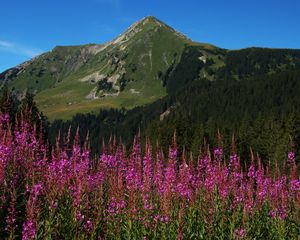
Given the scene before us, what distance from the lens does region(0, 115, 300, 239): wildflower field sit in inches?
279

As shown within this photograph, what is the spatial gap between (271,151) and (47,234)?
235 feet

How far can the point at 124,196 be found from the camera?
829 cm

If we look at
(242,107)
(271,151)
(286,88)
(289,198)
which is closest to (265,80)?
(286,88)

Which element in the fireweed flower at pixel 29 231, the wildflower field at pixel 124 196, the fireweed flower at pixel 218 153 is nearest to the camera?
the fireweed flower at pixel 29 231

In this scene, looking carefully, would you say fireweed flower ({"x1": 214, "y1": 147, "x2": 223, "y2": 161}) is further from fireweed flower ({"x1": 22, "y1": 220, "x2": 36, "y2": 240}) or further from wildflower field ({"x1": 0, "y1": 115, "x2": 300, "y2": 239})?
fireweed flower ({"x1": 22, "y1": 220, "x2": 36, "y2": 240})

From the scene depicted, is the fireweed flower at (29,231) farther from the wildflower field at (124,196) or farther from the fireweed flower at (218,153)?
the fireweed flower at (218,153)

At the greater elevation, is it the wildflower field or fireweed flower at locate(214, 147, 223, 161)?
fireweed flower at locate(214, 147, 223, 161)

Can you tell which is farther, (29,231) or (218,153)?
(218,153)

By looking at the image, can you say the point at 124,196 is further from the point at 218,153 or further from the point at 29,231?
the point at 29,231

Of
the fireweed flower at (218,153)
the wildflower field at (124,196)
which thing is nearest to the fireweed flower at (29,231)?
the wildflower field at (124,196)

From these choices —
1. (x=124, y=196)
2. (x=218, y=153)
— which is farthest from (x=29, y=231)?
(x=218, y=153)

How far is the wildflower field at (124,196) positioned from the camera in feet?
23.3

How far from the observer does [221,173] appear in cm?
871

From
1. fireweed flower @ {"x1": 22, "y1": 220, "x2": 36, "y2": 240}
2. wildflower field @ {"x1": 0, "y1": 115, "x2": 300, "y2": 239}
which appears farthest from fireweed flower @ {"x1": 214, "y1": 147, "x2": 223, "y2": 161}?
fireweed flower @ {"x1": 22, "y1": 220, "x2": 36, "y2": 240}
